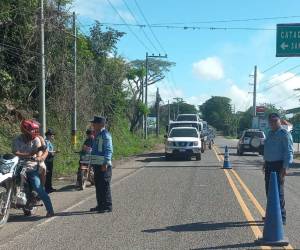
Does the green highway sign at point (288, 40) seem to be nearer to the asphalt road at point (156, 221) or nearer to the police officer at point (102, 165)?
the asphalt road at point (156, 221)

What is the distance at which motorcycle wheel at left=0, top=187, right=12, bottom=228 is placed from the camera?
9516 mm

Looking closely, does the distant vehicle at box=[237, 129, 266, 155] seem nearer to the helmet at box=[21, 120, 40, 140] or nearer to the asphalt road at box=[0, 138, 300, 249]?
the asphalt road at box=[0, 138, 300, 249]

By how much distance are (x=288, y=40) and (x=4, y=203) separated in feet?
67.6

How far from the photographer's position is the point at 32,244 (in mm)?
8195

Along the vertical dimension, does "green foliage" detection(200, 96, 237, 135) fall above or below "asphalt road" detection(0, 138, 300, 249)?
A: above

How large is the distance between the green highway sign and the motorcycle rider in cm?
1909

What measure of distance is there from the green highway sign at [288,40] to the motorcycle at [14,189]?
19269 millimetres

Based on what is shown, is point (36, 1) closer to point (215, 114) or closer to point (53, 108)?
point (53, 108)

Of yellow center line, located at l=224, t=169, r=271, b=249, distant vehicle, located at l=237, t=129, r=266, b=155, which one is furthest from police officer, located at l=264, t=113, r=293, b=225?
distant vehicle, located at l=237, t=129, r=266, b=155

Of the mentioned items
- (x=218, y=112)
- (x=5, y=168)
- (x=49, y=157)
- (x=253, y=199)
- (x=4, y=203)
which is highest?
(x=218, y=112)

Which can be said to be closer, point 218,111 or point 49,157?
point 49,157

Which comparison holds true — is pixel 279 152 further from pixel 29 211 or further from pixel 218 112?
pixel 218 112

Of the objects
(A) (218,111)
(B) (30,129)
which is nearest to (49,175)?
(B) (30,129)

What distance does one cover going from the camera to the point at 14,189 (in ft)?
33.0
